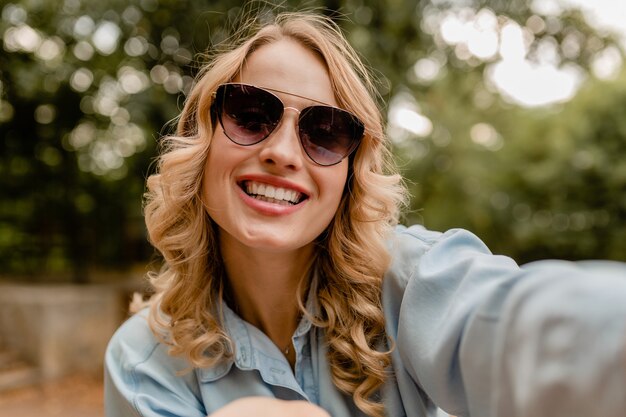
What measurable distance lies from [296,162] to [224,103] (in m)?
0.31

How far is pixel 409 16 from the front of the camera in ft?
24.8

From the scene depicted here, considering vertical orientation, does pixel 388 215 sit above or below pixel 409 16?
below

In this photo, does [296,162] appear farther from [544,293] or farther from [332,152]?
[544,293]

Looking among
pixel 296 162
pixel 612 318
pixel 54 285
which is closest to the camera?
pixel 612 318

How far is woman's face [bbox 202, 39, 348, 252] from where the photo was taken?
1.79 metres

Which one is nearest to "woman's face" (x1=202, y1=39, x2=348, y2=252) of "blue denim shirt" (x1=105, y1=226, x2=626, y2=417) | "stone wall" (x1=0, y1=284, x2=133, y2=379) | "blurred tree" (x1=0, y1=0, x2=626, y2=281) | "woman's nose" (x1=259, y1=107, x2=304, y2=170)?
"woman's nose" (x1=259, y1=107, x2=304, y2=170)

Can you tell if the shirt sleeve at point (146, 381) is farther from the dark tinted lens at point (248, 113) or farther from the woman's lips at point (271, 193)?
the dark tinted lens at point (248, 113)

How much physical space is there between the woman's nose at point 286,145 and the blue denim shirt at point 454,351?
438 mm

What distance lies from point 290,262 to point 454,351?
2.61 ft

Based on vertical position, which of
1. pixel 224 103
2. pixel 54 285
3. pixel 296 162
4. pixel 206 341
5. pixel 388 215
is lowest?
pixel 54 285

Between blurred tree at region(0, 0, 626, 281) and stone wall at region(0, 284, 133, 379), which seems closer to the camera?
blurred tree at region(0, 0, 626, 281)

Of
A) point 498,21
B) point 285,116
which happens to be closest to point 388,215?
point 285,116

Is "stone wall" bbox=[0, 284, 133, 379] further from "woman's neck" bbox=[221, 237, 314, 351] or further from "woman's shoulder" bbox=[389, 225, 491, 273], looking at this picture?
"woman's shoulder" bbox=[389, 225, 491, 273]

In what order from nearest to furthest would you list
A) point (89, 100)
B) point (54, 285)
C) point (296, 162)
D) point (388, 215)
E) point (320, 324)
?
point (296, 162) → point (320, 324) → point (388, 215) → point (89, 100) → point (54, 285)
